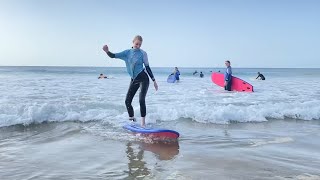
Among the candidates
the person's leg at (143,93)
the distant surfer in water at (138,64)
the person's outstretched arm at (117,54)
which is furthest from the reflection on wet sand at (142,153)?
the person's outstretched arm at (117,54)

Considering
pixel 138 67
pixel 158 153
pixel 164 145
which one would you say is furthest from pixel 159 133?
pixel 138 67

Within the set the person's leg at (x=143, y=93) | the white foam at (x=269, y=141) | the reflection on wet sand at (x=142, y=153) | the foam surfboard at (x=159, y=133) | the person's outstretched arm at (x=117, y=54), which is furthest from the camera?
the person's leg at (x=143, y=93)

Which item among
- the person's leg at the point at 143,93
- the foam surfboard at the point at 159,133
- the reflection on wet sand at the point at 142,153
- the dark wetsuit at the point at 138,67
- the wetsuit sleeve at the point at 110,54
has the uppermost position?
the wetsuit sleeve at the point at 110,54

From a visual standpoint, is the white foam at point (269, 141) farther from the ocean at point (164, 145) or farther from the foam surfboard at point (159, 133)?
the foam surfboard at point (159, 133)

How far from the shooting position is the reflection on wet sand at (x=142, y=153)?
170 inches

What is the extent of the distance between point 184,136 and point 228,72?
43.8 feet

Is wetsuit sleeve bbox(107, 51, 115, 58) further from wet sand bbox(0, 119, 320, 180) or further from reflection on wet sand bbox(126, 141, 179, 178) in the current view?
reflection on wet sand bbox(126, 141, 179, 178)

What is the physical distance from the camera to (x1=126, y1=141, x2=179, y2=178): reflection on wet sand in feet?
14.1

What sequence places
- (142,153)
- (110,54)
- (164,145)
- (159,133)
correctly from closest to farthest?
(142,153), (164,145), (159,133), (110,54)

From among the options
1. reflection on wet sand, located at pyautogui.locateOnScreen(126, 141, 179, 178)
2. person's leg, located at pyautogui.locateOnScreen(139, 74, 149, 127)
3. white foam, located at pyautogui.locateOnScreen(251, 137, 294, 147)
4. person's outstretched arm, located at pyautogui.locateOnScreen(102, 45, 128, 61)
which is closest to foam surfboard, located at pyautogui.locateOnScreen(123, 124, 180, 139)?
reflection on wet sand, located at pyautogui.locateOnScreen(126, 141, 179, 178)

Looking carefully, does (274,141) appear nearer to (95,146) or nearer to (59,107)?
(95,146)

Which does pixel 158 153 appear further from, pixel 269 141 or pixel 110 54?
pixel 110 54

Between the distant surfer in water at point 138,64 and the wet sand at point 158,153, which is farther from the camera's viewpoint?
the distant surfer in water at point 138,64

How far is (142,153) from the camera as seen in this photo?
5.40 m
